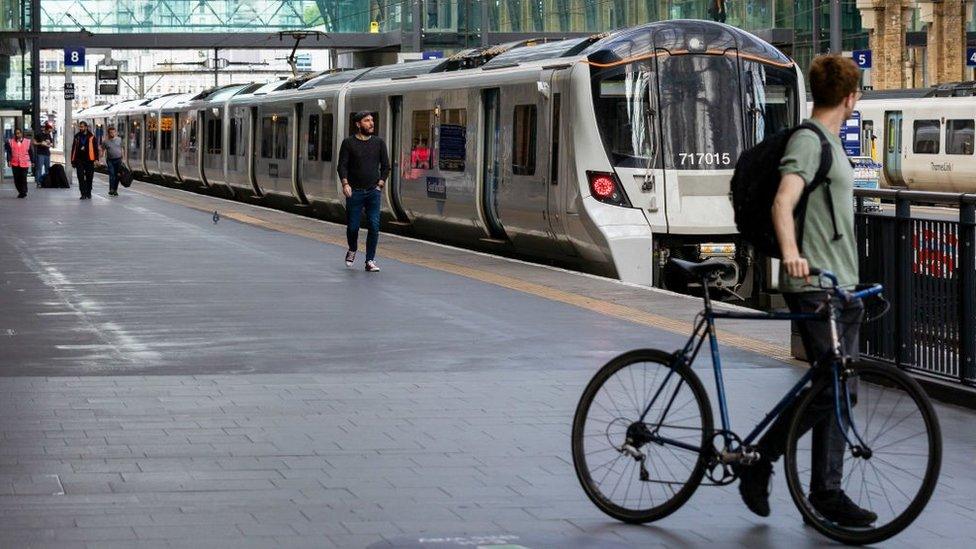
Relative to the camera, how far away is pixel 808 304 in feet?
21.4

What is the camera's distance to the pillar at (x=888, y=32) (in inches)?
2287

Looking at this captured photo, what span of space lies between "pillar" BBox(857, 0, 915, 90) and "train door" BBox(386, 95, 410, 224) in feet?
110

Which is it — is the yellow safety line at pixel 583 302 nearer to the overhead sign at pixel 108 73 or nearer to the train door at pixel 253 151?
the train door at pixel 253 151

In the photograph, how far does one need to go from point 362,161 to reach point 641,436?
1246 centimetres

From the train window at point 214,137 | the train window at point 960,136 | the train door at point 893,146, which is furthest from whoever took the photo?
the train door at point 893,146

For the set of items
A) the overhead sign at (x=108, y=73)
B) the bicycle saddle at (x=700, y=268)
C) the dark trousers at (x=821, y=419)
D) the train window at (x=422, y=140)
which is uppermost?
the overhead sign at (x=108, y=73)

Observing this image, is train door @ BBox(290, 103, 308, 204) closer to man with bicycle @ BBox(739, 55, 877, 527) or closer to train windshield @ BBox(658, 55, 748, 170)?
train windshield @ BBox(658, 55, 748, 170)

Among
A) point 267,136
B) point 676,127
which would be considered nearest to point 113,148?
point 267,136

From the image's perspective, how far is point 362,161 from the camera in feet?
61.8

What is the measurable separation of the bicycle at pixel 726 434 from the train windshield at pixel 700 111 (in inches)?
495

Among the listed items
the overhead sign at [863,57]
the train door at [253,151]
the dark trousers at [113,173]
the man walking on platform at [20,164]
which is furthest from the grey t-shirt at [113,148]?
the overhead sign at [863,57]

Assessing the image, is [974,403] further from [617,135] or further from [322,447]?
[617,135]

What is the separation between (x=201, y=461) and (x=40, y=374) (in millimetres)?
3110

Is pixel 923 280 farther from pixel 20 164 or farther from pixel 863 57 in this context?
pixel 20 164
